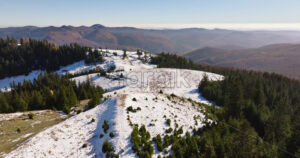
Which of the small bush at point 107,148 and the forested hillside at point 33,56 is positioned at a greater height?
the forested hillside at point 33,56

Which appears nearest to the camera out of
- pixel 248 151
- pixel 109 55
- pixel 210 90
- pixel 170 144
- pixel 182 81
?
pixel 248 151

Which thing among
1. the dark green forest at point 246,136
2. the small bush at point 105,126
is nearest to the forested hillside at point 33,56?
the small bush at point 105,126

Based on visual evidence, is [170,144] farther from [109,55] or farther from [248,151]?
[109,55]

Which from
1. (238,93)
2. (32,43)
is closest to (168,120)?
(238,93)

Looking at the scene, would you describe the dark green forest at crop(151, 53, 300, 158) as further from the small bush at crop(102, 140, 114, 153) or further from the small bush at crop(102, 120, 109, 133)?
the small bush at crop(102, 120, 109, 133)

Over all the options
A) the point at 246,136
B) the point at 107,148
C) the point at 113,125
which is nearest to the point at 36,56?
the point at 113,125

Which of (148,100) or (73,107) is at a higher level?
(148,100)

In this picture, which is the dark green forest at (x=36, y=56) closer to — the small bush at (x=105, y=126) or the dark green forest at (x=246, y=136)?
the small bush at (x=105, y=126)

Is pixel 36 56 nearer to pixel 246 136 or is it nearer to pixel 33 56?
pixel 33 56

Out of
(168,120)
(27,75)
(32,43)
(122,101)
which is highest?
(32,43)

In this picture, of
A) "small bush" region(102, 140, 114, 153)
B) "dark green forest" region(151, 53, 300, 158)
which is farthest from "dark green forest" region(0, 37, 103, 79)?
"small bush" region(102, 140, 114, 153)

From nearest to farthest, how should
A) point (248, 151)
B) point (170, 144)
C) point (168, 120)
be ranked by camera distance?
point (248, 151) → point (170, 144) → point (168, 120)
